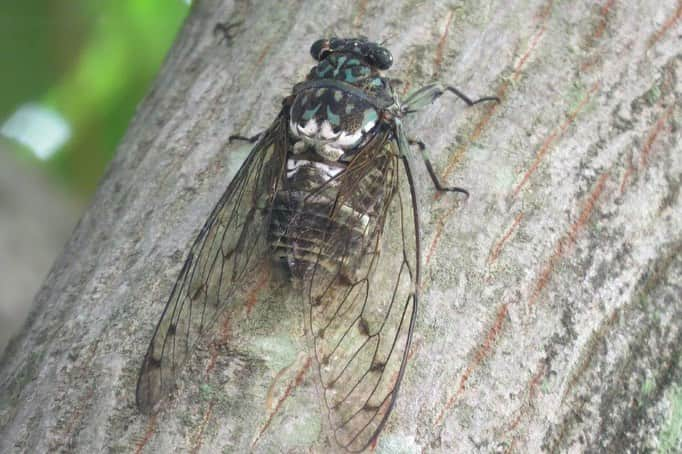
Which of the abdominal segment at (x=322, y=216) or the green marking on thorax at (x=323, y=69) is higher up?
the green marking on thorax at (x=323, y=69)

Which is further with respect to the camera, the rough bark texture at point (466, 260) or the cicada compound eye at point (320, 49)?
the cicada compound eye at point (320, 49)

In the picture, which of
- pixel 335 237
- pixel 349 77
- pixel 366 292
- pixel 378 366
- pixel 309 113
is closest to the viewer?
pixel 378 366

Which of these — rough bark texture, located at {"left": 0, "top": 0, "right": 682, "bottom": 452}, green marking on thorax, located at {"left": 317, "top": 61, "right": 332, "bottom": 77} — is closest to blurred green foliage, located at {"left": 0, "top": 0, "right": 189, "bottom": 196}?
rough bark texture, located at {"left": 0, "top": 0, "right": 682, "bottom": 452}

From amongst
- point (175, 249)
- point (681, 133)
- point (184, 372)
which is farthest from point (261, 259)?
point (681, 133)

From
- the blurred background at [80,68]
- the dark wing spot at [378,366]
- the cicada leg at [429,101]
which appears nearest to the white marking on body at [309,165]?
the cicada leg at [429,101]

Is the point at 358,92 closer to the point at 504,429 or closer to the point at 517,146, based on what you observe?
the point at 517,146

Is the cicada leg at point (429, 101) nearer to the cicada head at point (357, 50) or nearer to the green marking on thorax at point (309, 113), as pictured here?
the cicada head at point (357, 50)

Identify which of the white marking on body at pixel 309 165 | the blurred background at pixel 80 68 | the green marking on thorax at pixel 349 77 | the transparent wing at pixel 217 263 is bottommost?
the blurred background at pixel 80 68

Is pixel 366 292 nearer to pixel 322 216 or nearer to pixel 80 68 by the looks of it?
pixel 322 216

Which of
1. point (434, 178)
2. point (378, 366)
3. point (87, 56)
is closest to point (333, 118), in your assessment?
point (434, 178)
